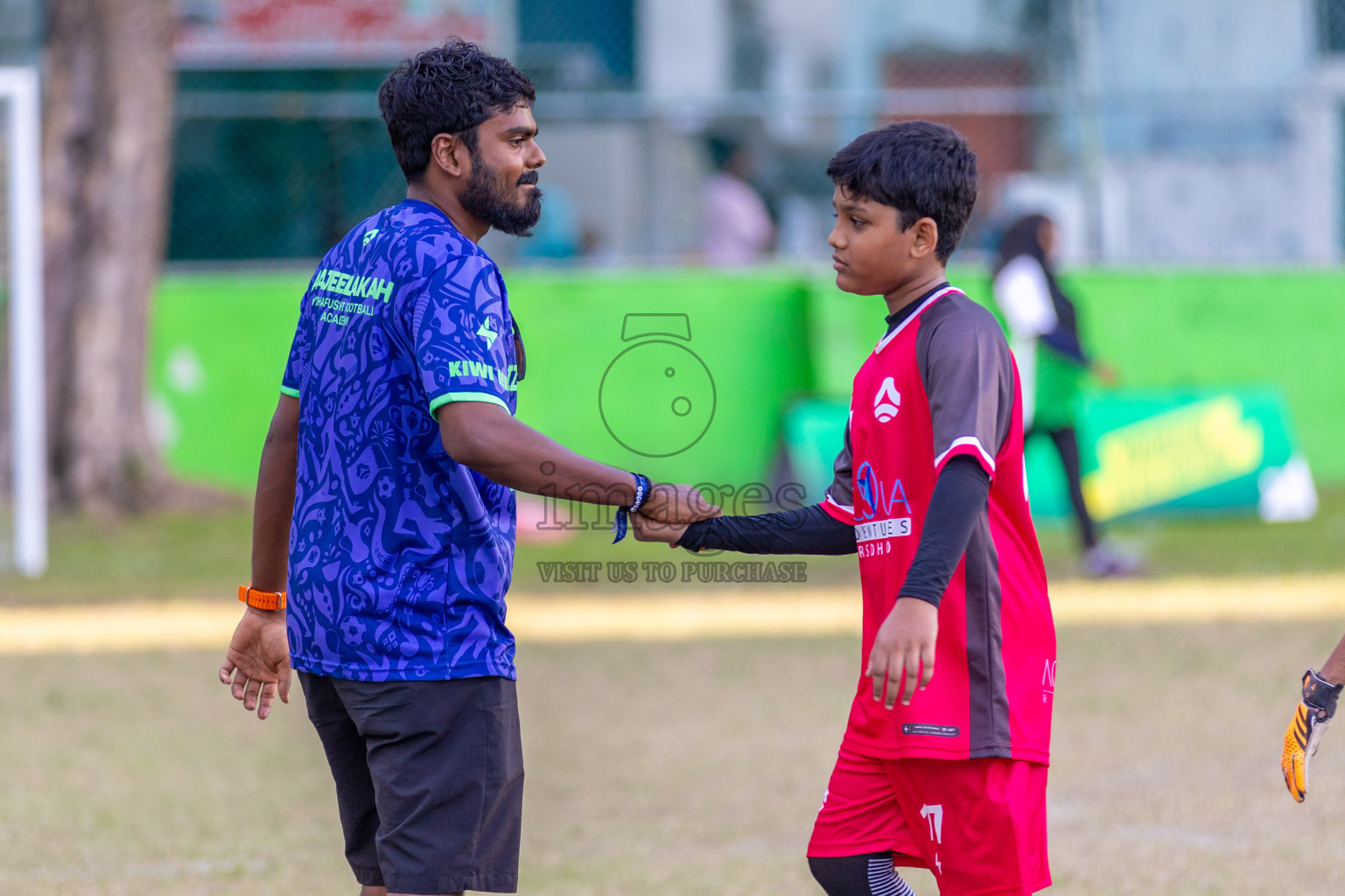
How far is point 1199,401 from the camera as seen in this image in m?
11.9

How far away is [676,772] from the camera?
5.89 meters

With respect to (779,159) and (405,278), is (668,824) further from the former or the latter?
(779,159)

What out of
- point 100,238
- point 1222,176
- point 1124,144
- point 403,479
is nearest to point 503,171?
point 403,479

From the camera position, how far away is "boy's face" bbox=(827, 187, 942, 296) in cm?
320

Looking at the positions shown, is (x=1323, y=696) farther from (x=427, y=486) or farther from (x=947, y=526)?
(x=427, y=486)

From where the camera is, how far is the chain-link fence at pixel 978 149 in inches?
566

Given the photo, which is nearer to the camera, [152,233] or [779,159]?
[152,233]

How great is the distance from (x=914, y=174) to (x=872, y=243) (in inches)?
6.1

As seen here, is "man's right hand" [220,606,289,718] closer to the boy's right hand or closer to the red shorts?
the boy's right hand

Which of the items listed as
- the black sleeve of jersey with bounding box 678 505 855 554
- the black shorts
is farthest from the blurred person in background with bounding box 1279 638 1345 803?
the black shorts

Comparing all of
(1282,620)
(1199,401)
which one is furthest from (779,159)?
(1282,620)

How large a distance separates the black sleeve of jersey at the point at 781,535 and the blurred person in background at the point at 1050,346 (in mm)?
6400

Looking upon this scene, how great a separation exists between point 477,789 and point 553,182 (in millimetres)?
12510

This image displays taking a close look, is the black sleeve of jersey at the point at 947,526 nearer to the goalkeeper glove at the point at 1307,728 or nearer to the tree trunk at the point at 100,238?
the goalkeeper glove at the point at 1307,728
